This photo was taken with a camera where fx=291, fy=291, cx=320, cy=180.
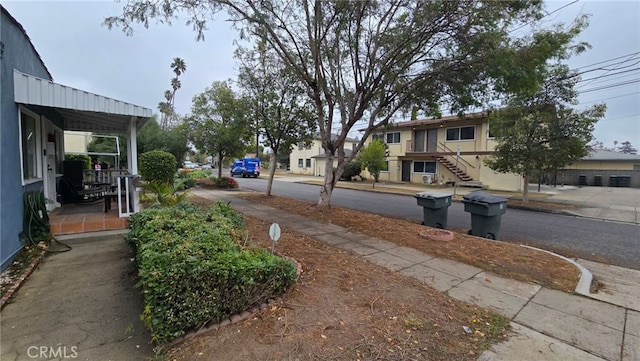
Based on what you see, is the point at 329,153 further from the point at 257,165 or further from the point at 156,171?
the point at 257,165

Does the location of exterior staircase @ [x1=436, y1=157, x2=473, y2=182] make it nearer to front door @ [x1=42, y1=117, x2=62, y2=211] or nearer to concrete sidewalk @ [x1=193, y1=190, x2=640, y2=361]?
concrete sidewalk @ [x1=193, y1=190, x2=640, y2=361]

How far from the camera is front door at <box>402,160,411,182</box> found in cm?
2638

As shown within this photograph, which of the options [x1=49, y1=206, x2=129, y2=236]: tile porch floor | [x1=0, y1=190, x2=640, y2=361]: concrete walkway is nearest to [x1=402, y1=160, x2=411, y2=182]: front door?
[x1=0, y1=190, x2=640, y2=361]: concrete walkway

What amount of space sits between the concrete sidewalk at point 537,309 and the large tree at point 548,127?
9068mm

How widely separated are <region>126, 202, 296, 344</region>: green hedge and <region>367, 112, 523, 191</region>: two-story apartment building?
17.5 meters

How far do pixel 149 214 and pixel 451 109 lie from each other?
26.2ft

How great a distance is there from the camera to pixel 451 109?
8438mm

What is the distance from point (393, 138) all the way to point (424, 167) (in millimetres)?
4206

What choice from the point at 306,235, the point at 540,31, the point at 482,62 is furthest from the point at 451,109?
the point at 306,235

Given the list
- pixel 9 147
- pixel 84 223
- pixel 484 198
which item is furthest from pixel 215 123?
pixel 484 198

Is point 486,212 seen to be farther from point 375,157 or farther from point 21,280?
point 375,157

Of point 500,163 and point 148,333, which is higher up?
point 500,163

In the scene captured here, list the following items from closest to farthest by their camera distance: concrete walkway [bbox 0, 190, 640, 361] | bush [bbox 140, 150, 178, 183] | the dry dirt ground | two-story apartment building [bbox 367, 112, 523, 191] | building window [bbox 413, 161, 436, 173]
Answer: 1. the dry dirt ground
2. concrete walkway [bbox 0, 190, 640, 361]
3. bush [bbox 140, 150, 178, 183]
4. two-story apartment building [bbox 367, 112, 523, 191]
5. building window [bbox 413, 161, 436, 173]

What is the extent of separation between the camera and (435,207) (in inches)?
298
